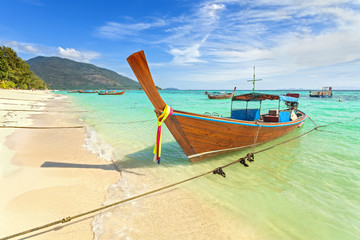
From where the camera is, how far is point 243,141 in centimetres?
744

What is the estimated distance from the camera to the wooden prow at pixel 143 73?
427cm

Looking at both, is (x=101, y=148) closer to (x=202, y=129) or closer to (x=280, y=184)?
(x=202, y=129)

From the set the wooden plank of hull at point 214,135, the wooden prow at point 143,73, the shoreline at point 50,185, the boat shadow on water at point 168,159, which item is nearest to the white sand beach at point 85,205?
the shoreline at point 50,185

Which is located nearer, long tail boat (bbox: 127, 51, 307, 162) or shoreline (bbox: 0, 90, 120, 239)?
shoreline (bbox: 0, 90, 120, 239)

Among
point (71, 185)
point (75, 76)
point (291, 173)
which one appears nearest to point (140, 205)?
point (71, 185)

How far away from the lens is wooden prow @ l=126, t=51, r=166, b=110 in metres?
4.27

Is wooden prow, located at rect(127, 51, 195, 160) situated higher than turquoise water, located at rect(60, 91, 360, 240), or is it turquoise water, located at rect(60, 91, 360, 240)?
wooden prow, located at rect(127, 51, 195, 160)

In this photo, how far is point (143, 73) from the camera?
457 centimetres

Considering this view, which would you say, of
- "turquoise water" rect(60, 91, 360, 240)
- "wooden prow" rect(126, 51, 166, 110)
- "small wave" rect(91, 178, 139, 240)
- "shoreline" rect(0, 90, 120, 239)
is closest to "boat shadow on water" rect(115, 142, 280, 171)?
"turquoise water" rect(60, 91, 360, 240)

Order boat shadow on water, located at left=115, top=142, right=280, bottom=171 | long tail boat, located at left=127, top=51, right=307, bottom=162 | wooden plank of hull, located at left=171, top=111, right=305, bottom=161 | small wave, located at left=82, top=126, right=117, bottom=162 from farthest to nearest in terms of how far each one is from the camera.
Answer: small wave, located at left=82, top=126, right=117, bottom=162, boat shadow on water, located at left=115, top=142, right=280, bottom=171, wooden plank of hull, located at left=171, top=111, right=305, bottom=161, long tail boat, located at left=127, top=51, right=307, bottom=162

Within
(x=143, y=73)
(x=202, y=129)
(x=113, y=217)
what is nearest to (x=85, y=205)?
(x=113, y=217)

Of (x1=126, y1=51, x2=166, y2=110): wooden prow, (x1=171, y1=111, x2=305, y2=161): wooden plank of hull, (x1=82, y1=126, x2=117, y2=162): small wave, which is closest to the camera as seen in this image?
(x1=126, y1=51, x2=166, y2=110): wooden prow

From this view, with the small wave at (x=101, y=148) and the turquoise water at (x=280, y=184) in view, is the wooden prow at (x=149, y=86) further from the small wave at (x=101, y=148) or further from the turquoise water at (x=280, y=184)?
the small wave at (x=101, y=148)

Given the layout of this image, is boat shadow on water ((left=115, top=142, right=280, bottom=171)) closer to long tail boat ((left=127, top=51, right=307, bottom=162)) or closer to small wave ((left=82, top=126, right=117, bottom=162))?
long tail boat ((left=127, top=51, right=307, bottom=162))
